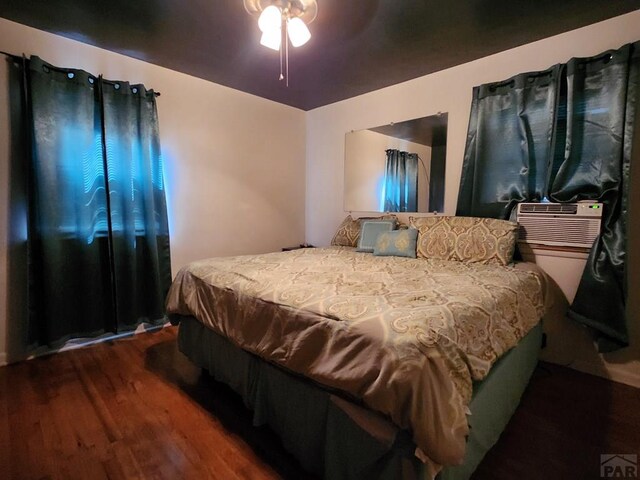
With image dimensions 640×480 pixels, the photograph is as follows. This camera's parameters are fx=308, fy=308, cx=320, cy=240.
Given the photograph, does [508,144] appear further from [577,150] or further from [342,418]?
[342,418]

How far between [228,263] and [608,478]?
6.90ft

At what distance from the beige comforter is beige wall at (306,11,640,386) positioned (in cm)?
76

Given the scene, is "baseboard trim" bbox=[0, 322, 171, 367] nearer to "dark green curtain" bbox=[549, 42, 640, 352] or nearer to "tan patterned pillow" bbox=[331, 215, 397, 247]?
"tan patterned pillow" bbox=[331, 215, 397, 247]

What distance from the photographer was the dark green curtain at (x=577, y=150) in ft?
6.21

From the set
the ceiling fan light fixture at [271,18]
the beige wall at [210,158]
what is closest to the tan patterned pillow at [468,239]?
the ceiling fan light fixture at [271,18]

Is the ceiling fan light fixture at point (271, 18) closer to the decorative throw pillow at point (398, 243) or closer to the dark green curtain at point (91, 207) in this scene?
the dark green curtain at point (91, 207)

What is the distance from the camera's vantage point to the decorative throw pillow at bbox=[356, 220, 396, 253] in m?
2.74

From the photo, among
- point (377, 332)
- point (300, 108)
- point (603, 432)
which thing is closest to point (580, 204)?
point (603, 432)

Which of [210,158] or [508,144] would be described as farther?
[210,158]

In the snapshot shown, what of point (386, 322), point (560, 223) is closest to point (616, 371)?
point (560, 223)

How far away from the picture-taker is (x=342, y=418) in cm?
110

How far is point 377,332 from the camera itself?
0.99 m

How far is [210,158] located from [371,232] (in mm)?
1773

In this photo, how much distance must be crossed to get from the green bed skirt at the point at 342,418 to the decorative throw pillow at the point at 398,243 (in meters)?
0.99
